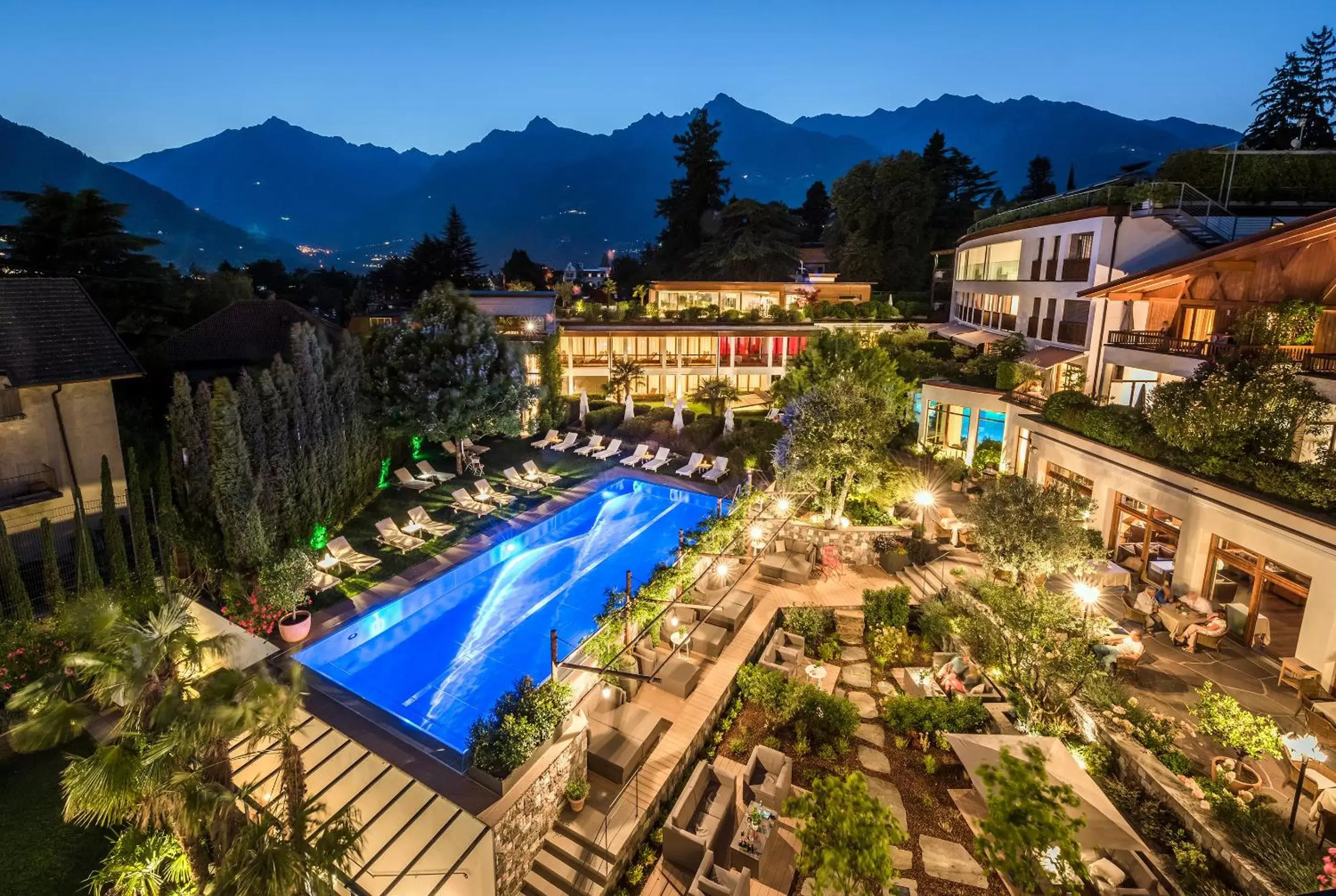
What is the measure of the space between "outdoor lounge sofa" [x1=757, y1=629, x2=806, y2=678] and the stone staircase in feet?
14.6

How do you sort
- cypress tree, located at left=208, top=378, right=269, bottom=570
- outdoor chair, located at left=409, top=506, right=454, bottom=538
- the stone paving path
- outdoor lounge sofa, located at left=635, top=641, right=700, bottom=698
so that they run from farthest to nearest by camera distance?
outdoor chair, located at left=409, top=506, right=454, bottom=538
cypress tree, located at left=208, top=378, right=269, bottom=570
outdoor lounge sofa, located at left=635, top=641, right=700, bottom=698
the stone paving path

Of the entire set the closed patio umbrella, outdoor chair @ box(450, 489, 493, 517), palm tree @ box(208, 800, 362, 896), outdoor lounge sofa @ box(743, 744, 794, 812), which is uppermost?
palm tree @ box(208, 800, 362, 896)

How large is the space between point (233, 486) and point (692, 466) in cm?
1395

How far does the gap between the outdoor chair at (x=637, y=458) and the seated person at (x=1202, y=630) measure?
53.3 ft

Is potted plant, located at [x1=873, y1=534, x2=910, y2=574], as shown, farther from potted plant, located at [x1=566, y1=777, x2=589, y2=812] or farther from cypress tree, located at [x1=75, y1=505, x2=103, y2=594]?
cypress tree, located at [x1=75, y1=505, x2=103, y2=594]

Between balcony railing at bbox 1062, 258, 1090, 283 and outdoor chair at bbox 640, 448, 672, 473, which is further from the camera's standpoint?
outdoor chair at bbox 640, 448, 672, 473

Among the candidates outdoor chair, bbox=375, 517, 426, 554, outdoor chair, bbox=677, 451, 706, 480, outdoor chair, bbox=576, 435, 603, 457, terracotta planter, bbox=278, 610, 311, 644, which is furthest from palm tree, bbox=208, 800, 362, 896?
outdoor chair, bbox=576, 435, 603, 457

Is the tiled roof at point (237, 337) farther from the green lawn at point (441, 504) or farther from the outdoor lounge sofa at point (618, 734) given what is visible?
the outdoor lounge sofa at point (618, 734)

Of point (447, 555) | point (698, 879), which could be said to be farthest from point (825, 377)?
point (698, 879)

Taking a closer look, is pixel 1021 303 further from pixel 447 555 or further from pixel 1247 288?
pixel 447 555

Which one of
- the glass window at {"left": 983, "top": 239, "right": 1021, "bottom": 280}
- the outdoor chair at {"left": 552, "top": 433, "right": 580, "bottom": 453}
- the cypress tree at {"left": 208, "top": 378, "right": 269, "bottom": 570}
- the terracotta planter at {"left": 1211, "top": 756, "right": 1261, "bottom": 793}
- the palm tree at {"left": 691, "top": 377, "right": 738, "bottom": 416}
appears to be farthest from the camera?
the palm tree at {"left": 691, "top": 377, "right": 738, "bottom": 416}

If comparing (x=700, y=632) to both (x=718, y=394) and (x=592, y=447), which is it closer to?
(x=592, y=447)

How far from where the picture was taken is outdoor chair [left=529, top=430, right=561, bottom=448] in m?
25.5

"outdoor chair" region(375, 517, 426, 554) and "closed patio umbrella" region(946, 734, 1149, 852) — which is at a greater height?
"closed patio umbrella" region(946, 734, 1149, 852)
